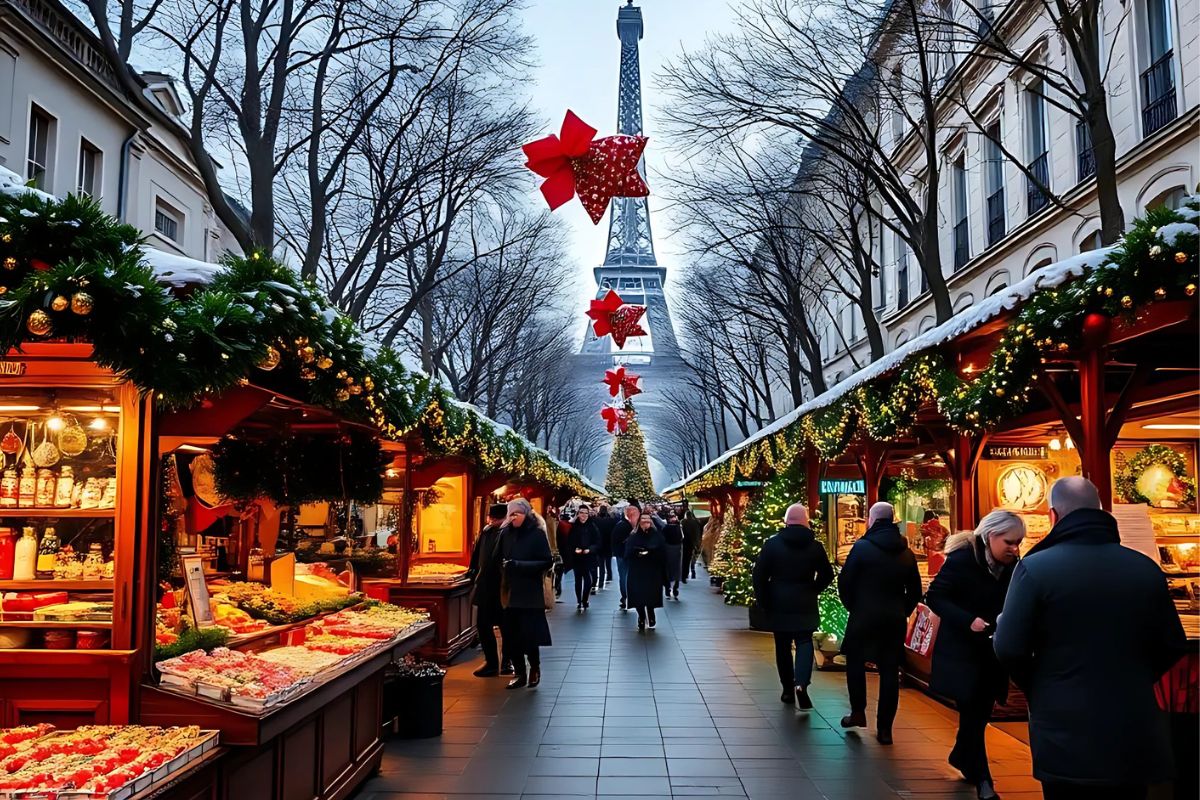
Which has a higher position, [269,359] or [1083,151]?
[1083,151]

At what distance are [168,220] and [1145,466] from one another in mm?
20450

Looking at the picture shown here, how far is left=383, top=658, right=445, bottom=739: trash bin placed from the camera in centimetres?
789

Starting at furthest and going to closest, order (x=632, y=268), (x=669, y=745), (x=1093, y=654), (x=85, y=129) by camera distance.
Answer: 1. (x=632, y=268)
2. (x=85, y=129)
3. (x=669, y=745)
4. (x=1093, y=654)

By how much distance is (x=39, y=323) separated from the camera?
12.3 feet

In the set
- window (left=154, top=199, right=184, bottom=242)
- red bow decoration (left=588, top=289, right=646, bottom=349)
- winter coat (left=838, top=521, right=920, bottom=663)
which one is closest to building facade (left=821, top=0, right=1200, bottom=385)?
red bow decoration (left=588, top=289, right=646, bottom=349)

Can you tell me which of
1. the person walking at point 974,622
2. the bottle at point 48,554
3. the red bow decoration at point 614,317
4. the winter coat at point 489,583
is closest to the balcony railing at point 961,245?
the red bow decoration at point 614,317

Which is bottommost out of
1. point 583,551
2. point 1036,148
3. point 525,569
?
point 583,551

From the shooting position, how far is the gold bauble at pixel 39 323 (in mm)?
3740

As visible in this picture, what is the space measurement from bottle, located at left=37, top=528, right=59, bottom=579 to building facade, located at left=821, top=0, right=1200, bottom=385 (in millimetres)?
9410

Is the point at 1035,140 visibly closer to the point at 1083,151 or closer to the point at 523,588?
the point at 1083,151

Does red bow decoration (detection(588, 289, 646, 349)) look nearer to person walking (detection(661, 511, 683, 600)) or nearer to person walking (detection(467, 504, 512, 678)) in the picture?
person walking (detection(661, 511, 683, 600))

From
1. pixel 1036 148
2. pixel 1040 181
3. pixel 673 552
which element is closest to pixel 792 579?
pixel 673 552

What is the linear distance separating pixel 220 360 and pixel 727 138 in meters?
11.0

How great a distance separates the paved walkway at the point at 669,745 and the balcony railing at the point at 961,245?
15.7 metres
